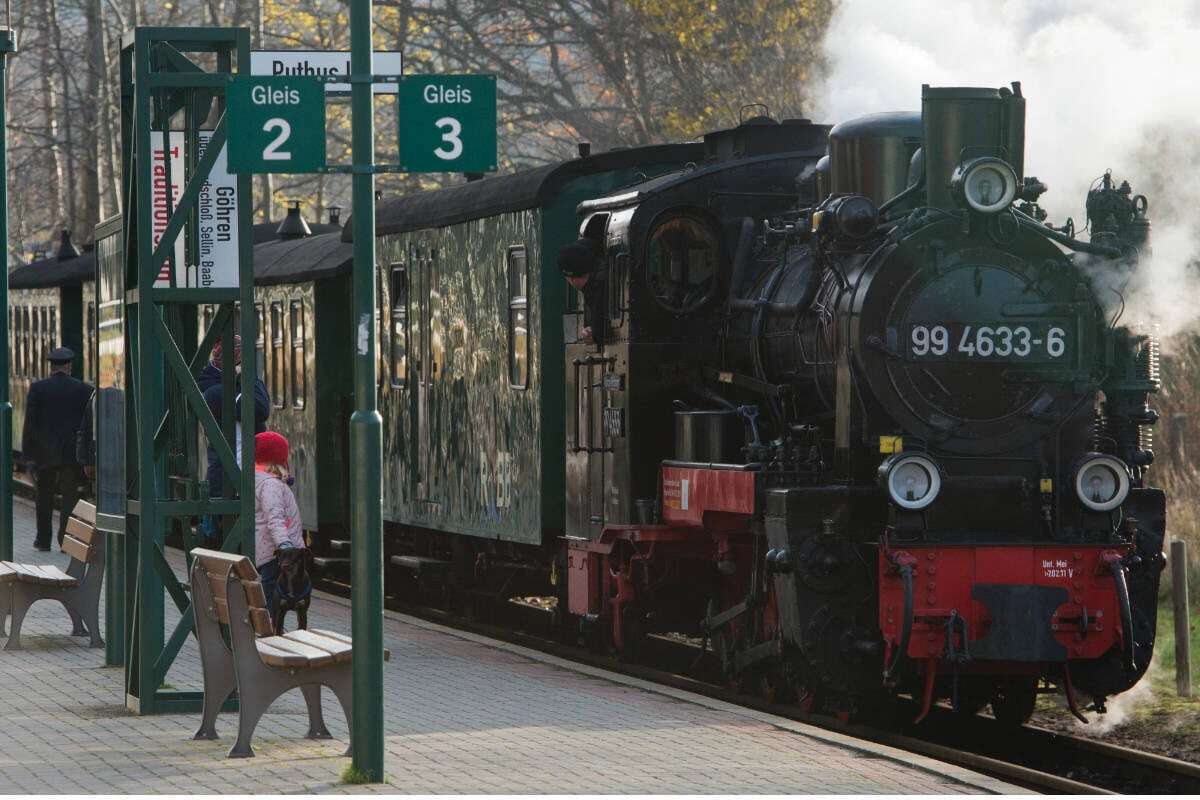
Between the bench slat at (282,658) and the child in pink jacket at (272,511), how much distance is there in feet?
6.38

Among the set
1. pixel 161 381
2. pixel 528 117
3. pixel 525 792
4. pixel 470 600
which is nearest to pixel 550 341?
pixel 470 600

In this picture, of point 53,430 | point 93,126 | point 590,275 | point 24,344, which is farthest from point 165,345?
point 93,126

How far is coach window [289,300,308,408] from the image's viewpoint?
19156mm

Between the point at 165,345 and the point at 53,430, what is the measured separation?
10.7 meters

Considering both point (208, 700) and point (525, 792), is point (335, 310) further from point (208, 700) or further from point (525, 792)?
point (525, 792)

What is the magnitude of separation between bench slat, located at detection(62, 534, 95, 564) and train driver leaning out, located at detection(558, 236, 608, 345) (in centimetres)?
350

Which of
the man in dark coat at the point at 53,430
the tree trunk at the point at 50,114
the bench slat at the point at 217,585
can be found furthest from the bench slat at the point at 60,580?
the tree trunk at the point at 50,114

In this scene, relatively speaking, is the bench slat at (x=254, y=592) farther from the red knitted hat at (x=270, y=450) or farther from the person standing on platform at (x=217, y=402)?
the red knitted hat at (x=270, y=450)

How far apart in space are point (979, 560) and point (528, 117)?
75.0 feet

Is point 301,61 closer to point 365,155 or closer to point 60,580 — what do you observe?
point 60,580

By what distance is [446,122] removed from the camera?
323 inches

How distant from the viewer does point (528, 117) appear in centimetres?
3269

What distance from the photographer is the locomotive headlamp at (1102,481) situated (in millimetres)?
10805

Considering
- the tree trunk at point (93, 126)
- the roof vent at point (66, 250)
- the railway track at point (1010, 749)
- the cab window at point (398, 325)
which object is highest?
the tree trunk at point (93, 126)
